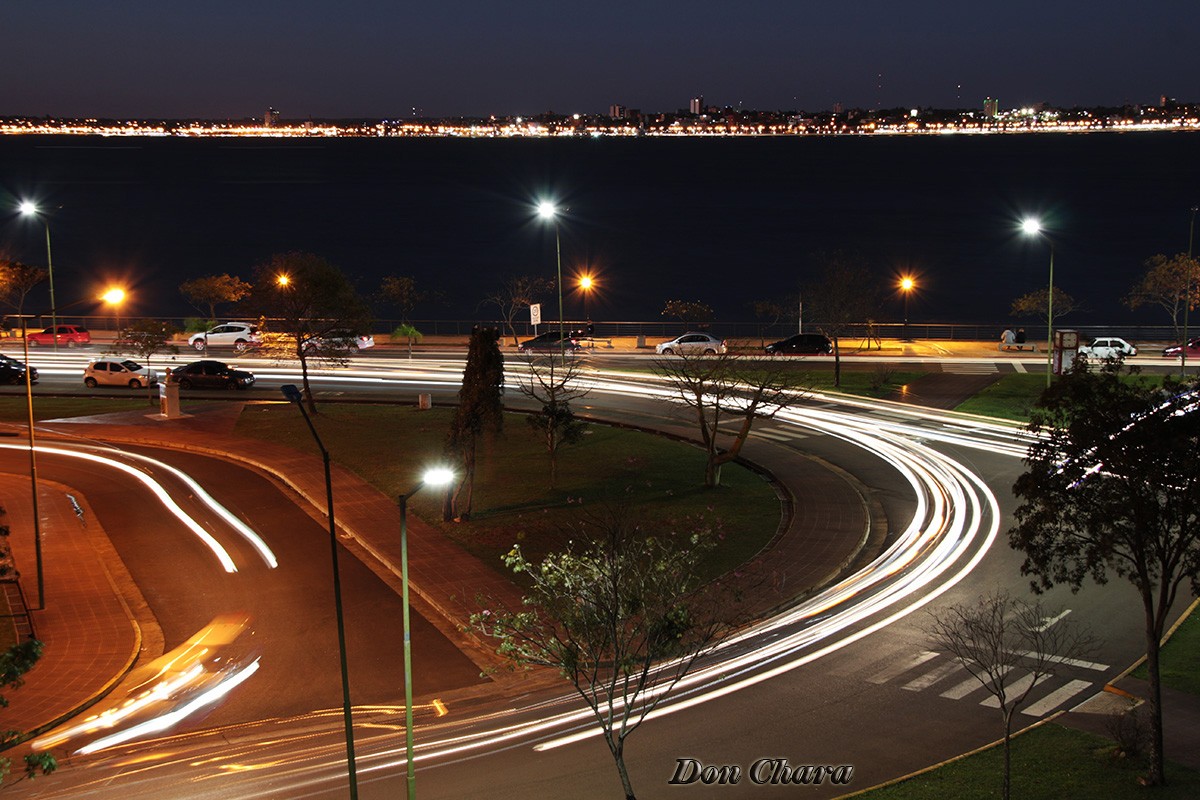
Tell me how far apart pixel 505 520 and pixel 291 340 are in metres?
17.4

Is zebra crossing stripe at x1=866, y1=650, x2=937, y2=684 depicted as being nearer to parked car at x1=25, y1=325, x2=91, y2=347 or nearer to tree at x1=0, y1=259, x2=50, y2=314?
tree at x1=0, y1=259, x2=50, y2=314

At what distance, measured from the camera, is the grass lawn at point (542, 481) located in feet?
82.4

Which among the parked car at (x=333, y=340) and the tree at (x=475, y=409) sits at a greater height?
the parked car at (x=333, y=340)

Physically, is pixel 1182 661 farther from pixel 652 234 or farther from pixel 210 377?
pixel 652 234

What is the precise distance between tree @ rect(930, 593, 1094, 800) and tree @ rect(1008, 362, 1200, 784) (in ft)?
7.11

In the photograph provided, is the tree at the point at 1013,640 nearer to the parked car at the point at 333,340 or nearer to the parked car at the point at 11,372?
the parked car at the point at 333,340

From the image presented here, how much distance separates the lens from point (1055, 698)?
16609 millimetres

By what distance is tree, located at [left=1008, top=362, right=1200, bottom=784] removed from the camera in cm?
1378

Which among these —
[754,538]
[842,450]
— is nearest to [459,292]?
[842,450]

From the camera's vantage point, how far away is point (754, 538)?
2491cm

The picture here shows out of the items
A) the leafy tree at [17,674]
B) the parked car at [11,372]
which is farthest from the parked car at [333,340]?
the leafy tree at [17,674]

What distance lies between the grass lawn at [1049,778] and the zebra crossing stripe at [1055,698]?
1295mm

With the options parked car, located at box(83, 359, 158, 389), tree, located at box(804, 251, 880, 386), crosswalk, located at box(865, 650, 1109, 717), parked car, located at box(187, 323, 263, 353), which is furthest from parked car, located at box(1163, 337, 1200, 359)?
parked car, located at box(83, 359, 158, 389)

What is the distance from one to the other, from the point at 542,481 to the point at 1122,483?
17706 mm
